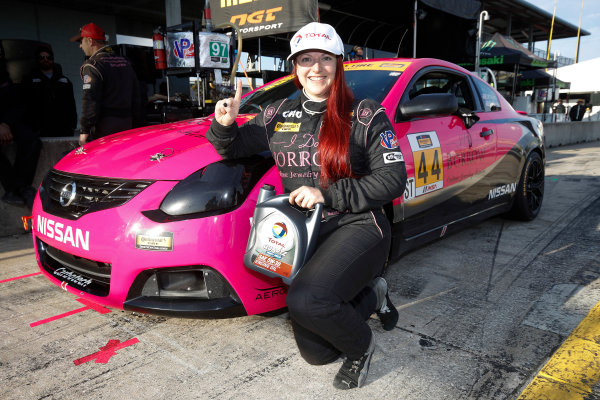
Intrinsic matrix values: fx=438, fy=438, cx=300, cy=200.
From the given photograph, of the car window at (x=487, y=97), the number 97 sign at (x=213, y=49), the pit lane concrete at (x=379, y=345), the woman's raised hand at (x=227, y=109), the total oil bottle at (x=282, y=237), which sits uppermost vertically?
the number 97 sign at (x=213, y=49)

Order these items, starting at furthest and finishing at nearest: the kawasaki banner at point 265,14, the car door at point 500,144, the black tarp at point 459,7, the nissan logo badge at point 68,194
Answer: the black tarp at point 459,7 < the kawasaki banner at point 265,14 < the car door at point 500,144 < the nissan logo badge at point 68,194

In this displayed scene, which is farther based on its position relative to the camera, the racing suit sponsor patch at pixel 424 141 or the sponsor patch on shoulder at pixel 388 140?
the racing suit sponsor patch at pixel 424 141

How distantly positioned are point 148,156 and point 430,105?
5.08 ft

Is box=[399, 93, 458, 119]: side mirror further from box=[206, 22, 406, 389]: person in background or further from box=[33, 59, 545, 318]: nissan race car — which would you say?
box=[206, 22, 406, 389]: person in background

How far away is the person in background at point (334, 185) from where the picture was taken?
1.65m

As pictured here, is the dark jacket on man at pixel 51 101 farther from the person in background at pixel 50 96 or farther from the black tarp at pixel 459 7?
the black tarp at pixel 459 7

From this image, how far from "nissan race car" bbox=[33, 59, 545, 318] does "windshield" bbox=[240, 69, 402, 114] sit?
1 centimetres

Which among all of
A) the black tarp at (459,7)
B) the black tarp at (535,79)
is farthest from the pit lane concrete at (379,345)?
the black tarp at (535,79)

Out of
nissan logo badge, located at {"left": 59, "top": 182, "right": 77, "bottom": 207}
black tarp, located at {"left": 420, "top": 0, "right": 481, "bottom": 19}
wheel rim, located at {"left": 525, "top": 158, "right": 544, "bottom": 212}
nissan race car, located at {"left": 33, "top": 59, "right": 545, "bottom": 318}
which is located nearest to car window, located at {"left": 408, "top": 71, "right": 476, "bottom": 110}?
nissan race car, located at {"left": 33, "top": 59, "right": 545, "bottom": 318}

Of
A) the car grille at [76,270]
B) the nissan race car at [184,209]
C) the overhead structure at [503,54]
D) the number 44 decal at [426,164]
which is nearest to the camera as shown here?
the nissan race car at [184,209]

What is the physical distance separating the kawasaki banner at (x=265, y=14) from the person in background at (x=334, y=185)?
3.80m

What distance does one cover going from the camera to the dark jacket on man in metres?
4.40

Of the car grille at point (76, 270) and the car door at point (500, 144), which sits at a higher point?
the car door at point (500, 144)

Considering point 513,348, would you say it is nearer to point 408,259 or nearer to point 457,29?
point 408,259
